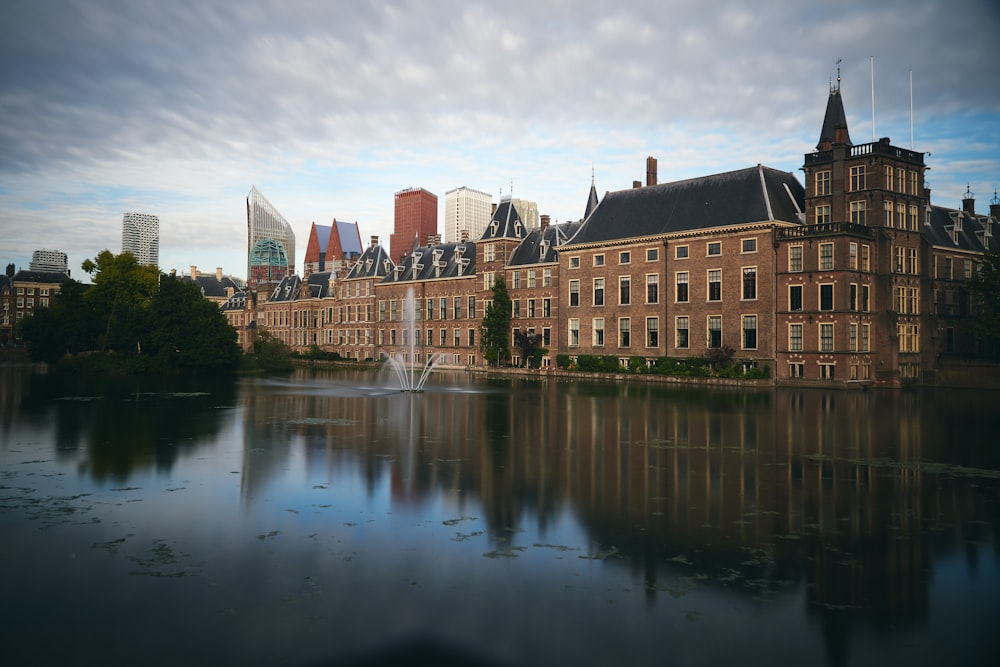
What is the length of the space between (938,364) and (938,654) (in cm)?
5249

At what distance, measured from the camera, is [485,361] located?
7419 cm

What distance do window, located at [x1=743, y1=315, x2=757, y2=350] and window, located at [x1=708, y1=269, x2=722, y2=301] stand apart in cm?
289

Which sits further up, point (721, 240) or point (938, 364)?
point (721, 240)

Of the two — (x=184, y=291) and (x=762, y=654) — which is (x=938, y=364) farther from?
(x=184, y=291)

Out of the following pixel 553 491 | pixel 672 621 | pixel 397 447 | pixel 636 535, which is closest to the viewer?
pixel 672 621

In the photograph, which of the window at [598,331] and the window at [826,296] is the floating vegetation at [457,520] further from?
the window at [598,331]

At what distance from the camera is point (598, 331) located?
6406 centimetres

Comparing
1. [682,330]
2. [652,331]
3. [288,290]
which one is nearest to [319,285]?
[288,290]

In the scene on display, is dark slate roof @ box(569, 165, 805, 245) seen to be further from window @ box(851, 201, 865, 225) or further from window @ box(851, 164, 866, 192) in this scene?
window @ box(851, 164, 866, 192)

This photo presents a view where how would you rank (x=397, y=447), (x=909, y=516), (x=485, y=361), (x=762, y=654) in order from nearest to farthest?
1. (x=762, y=654)
2. (x=909, y=516)
3. (x=397, y=447)
4. (x=485, y=361)

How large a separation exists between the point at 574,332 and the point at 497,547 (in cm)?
5584

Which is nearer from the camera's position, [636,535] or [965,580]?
[965,580]

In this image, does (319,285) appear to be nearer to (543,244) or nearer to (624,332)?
(543,244)

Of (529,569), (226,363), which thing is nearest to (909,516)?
(529,569)
